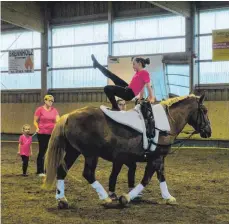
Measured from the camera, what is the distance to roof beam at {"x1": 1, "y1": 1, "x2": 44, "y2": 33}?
18.2 metres

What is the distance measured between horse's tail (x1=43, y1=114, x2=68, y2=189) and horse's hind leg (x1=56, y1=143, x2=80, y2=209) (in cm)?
12

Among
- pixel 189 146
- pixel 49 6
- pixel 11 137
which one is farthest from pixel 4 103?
pixel 189 146

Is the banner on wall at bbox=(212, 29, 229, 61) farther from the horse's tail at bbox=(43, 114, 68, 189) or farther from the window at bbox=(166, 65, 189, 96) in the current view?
the horse's tail at bbox=(43, 114, 68, 189)

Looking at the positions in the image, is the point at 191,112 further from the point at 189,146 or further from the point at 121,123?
the point at 189,146

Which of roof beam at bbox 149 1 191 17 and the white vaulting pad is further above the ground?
roof beam at bbox 149 1 191 17

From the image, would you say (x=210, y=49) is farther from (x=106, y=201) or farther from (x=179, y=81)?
(x=106, y=201)

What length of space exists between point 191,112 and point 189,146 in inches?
435

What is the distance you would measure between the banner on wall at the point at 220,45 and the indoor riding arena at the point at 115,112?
0.13 feet

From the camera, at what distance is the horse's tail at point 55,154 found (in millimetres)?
5375

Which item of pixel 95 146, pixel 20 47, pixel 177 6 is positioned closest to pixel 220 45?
pixel 177 6

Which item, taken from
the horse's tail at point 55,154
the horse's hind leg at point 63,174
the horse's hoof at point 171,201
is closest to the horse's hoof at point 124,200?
the horse's hoof at point 171,201

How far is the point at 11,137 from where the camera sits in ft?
70.3

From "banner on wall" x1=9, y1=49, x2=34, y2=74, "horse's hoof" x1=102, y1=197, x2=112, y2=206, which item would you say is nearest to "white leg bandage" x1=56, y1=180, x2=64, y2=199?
"horse's hoof" x1=102, y1=197, x2=112, y2=206

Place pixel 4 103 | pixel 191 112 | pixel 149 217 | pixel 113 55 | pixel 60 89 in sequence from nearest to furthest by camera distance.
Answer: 1. pixel 149 217
2. pixel 191 112
3. pixel 113 55
4. pixel 60 89
5. pixel 4 103
